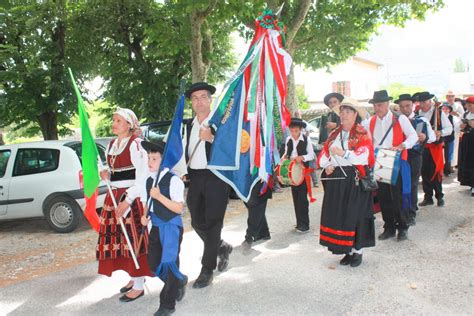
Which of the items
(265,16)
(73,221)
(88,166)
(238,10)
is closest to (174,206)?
(88,166)

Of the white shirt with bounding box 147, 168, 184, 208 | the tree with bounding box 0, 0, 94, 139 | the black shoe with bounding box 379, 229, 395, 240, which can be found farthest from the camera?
the tree with bounding box 0, 0, 94, 139

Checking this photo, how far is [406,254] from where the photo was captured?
17.7 feet

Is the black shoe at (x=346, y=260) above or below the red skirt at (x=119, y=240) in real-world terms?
below

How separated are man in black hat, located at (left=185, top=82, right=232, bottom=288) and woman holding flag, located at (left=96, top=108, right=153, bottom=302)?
49 cm

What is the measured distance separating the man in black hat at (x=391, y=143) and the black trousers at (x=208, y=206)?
8.29 ft

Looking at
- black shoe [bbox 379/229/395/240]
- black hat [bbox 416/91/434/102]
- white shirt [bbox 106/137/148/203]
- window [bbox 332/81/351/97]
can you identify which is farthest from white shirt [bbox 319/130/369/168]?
window [bbox 332/81/351/97]

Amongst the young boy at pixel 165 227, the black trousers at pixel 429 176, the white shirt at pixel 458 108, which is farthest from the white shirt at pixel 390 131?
the white shirt at pixel 458 108

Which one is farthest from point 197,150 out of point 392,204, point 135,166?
point 392,204

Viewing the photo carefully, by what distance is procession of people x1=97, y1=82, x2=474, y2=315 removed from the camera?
3887mm

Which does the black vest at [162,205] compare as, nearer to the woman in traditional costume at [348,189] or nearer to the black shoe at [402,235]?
the woman in traditional costume at [348,189]

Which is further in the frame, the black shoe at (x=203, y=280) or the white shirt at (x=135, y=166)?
the black shoe at (x=203, y=280)

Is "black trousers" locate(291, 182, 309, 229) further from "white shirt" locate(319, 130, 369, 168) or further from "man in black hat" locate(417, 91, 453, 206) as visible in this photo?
"man in black hat" locate(417, 91, 453, 206)

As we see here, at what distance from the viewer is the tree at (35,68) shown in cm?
1283

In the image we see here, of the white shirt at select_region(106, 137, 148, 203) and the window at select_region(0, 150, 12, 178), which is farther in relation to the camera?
the window at select_region(0, 150, 12, 178)
